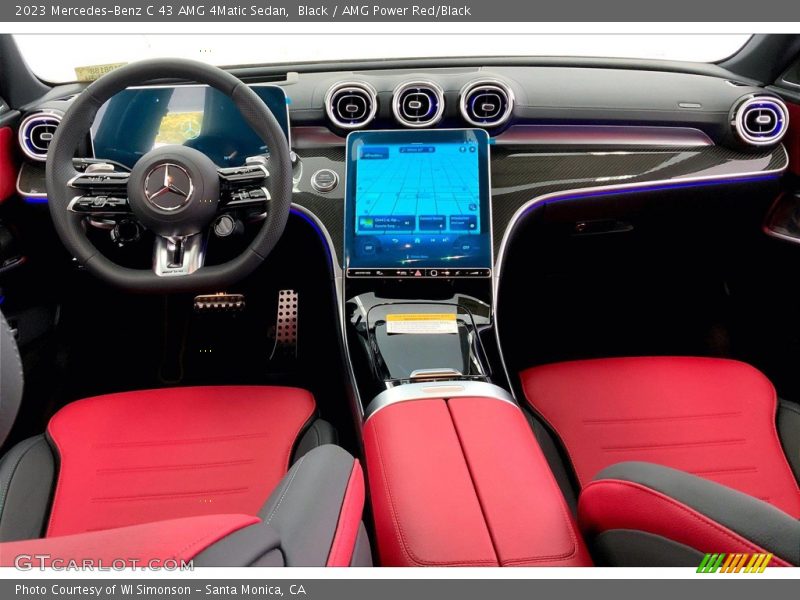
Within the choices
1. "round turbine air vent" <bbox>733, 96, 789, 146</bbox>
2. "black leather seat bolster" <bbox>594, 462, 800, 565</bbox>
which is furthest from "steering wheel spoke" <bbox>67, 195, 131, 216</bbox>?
"round turbine air vent" <bbox>733, 96, 789, 146</bbox>

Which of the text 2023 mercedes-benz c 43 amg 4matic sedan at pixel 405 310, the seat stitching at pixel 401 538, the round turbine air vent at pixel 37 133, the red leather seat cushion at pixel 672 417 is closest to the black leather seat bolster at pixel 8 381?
the text 2023 mercedes-benz c 43 amg 4matic sedan at pixel 405 310

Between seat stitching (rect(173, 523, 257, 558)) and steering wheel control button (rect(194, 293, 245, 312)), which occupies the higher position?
seat stitching (rect(173, 523, 257, 558))

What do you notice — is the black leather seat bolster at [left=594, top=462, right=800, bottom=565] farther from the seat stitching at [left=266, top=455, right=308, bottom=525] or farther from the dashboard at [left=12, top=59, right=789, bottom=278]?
the dashboard at [left=12, top=59, right=789, bottom=278]

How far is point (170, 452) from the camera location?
109 centimetres

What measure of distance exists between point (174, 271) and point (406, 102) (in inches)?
31.2

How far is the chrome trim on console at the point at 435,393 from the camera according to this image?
1.09 m

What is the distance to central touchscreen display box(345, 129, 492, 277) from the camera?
145 centimetres

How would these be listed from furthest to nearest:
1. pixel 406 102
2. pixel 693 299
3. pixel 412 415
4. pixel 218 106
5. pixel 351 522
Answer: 1. pixel 693 299
2. pixel 406 102
3. pixel 218 106
4. pixel 412 415
5. pixel 351 522

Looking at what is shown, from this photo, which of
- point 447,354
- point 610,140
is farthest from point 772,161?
point 447,354

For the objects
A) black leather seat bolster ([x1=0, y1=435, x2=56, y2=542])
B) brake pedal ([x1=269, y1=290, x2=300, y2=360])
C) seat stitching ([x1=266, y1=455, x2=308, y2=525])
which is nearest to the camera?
seat stitching ([x1=266, y1=455, x2=308, y2=525])

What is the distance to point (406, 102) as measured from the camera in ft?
5.06

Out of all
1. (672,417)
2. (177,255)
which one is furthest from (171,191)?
(672,417)

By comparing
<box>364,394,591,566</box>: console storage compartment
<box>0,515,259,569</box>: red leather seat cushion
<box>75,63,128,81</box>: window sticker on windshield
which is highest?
<box>75,63,128,81</box>: window sticker on windshield

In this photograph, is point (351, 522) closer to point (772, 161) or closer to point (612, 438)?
point (612, 438)
